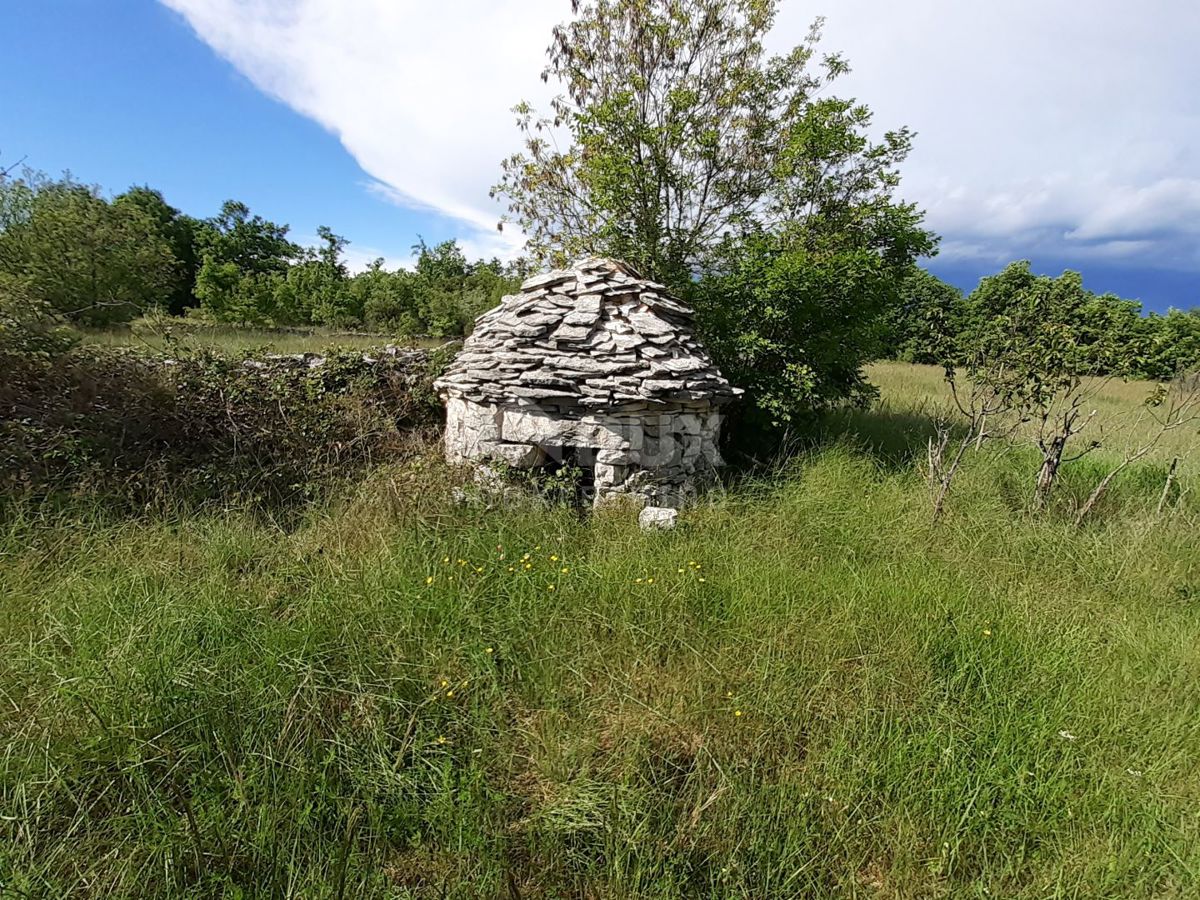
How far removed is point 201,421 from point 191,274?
34.6 meters

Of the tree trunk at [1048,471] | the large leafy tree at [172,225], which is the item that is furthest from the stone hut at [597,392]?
the large leafy tree at [172,225]

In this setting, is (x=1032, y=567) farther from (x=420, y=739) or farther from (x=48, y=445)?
(x=48, y=445)

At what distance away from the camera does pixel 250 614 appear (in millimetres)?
2863

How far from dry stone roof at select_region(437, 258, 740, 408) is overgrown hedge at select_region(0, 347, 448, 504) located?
44.6 inches

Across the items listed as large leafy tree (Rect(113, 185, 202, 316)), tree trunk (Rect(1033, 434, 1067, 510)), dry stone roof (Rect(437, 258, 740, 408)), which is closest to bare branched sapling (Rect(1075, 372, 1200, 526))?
tree trunk (Rect(1033, 434, 1067, 510))

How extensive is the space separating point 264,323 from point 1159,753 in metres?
22.0

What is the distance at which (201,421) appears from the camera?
5051mm

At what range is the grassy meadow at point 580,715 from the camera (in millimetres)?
1808

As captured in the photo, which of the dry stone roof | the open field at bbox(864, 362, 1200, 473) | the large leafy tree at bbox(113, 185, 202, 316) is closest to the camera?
the dry stone roof

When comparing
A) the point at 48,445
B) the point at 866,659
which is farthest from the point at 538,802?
the point at 48,445

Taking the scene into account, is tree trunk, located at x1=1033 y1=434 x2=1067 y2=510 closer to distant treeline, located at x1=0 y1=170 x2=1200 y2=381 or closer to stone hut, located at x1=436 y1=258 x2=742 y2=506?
distant treeline, located at x1=0 y1=170 x2=1200 y2=381

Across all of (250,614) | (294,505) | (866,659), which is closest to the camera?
(866,659)

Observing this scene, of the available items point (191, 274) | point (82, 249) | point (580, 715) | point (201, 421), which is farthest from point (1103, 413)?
point (191, 274)

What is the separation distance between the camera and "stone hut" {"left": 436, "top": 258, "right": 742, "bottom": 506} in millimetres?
4648
